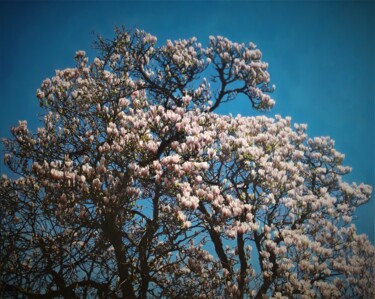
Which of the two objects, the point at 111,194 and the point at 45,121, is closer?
the point at 111,194

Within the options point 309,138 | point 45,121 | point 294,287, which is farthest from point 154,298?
point 309,138

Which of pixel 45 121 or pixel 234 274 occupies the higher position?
pixel 45 121

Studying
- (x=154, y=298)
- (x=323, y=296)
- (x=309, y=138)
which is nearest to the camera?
(x=154, y=298)

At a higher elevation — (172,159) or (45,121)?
(45,121)

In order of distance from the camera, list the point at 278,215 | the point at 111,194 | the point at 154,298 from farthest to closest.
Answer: the point at 278,215, the point at 154,298, the point at 111,194

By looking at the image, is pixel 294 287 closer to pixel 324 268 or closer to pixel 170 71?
pixel 324 268

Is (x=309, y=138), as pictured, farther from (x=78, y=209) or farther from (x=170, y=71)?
(x=78, y=209)

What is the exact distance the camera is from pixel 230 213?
565cm

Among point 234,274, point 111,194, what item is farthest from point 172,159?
point 234,274

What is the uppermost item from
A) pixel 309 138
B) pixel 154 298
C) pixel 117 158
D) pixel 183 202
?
pixel 309 138

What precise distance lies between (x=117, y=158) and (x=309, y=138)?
964 centimetres

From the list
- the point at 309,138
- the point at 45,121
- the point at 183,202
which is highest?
the point at 309,138

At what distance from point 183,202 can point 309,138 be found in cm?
945

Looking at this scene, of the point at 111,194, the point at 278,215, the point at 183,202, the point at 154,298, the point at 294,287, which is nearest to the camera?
the point at 183,202
